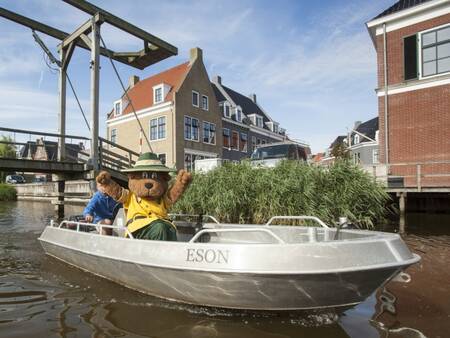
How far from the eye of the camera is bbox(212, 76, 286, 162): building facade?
109 ft

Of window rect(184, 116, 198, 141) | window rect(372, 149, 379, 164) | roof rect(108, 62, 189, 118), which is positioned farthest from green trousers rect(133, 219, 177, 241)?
window rect(372, 149, 379, 164)

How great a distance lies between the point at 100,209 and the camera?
6.46m

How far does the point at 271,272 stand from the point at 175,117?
24.8 meters

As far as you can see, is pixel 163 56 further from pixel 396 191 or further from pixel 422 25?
pixel 422 25

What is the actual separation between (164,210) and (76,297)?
4.78ft

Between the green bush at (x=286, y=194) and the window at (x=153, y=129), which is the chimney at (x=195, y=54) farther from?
the green bush at (x=286, y=194)

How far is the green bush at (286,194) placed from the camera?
31.3 feet

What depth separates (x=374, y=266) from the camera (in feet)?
11.1

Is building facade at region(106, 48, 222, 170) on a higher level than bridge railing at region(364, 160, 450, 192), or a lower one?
higher

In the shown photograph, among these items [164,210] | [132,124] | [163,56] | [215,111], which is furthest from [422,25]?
[132,124]

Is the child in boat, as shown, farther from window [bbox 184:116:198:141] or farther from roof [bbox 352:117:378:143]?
roof [bbox 352:117:378:143]

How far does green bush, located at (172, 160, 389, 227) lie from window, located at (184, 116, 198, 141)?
17.9 meters

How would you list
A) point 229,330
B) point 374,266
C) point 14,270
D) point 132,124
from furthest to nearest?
point 132,124 → point 14,270 → point 229,330 → point 374,266

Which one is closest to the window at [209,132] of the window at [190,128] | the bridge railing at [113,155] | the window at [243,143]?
the window at [190,128]
